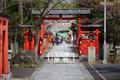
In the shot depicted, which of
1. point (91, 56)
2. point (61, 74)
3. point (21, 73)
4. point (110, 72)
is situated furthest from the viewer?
point (91, 56)

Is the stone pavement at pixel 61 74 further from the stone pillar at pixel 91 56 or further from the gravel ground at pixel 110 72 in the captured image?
the stone pillar at pixel 91 56

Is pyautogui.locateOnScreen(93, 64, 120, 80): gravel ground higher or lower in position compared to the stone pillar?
lower

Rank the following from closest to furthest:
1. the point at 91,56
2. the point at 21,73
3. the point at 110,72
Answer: the point at 21,73 < the point at 110,72 < the point at 91,56

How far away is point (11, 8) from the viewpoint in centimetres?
2530

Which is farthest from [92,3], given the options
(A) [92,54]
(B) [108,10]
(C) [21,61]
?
(C) [21,61]

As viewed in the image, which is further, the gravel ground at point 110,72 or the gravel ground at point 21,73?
Result: the gravel ground at point 21,73

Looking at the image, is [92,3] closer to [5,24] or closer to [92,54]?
[92,54]

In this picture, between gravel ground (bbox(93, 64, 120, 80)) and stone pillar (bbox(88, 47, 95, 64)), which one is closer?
gravel ground (bbox(93, 64, 120, 80))

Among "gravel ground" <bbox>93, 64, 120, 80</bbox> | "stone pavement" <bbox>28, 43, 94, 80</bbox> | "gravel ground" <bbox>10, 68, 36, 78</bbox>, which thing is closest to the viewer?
"stone pavement" <bbox>28, 43, 94, 80</bbox>

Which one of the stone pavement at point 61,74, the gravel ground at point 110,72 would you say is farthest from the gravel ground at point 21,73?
the gravel ground at point 110,72

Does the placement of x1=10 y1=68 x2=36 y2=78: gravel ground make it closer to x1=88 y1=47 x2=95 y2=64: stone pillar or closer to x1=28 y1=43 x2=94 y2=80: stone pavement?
x1=28 y1=43 x2=94 y2=80: stone pavement

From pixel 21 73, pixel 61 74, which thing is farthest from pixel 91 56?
pixel 21 73

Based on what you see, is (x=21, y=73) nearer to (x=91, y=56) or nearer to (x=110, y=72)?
(x=110, y=72)

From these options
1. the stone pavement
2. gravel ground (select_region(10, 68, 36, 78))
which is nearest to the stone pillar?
the stone pavement
